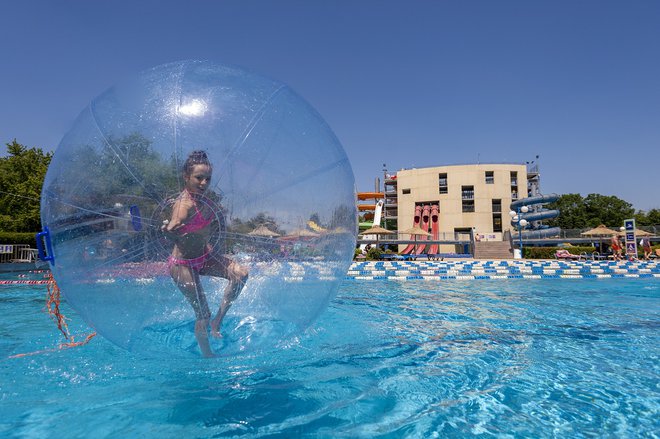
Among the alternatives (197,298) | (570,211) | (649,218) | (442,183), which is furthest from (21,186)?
(649,218)

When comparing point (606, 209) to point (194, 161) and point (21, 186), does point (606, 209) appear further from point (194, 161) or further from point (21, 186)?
point (194, 161)

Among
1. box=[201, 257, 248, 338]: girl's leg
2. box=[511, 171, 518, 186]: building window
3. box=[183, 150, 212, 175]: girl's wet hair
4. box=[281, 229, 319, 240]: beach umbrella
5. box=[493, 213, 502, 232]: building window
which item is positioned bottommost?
box=[201, 257, 248, 338]: girl's leg

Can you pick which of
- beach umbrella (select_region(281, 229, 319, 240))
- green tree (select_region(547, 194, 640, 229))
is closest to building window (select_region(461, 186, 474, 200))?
green tree (select_region(547, 194, 640, 229))

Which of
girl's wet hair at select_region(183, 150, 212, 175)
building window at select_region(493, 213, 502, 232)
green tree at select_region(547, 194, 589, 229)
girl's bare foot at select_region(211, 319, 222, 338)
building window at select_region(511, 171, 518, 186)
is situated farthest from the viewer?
green tree at select_region(547, 194, 589, 229)

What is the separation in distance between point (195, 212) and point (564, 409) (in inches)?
103

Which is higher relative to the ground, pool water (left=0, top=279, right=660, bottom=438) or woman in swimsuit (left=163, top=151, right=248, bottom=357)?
woman in swimsuit (left=163, top=151, right=248, bottom=357)

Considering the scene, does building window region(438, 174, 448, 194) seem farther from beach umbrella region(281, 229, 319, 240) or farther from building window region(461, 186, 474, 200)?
beach umbrella region(281, 229, 319, 240)

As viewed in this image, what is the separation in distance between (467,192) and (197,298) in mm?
43859

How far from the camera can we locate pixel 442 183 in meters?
44.8

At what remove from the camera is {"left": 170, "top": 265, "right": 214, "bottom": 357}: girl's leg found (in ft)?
9.26

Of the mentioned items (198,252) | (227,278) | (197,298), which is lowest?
(197,298)

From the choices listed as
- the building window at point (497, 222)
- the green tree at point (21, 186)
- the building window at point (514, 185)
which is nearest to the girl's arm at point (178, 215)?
the green tree at point (21, 186)

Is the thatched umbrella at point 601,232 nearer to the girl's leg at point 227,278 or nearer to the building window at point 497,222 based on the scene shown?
the building window at point 497,222

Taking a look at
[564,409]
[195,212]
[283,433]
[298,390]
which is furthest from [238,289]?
[564,409]
